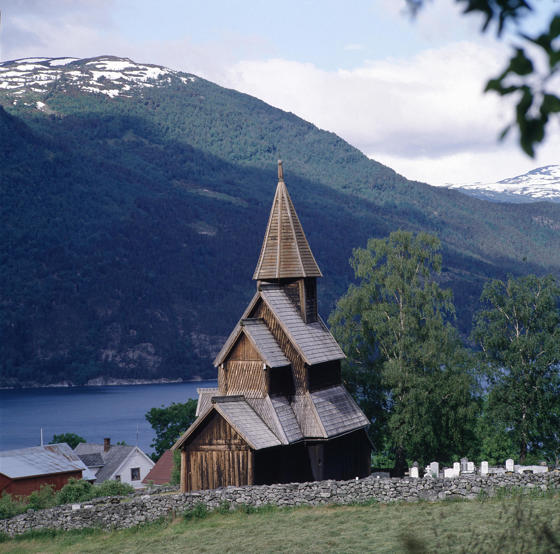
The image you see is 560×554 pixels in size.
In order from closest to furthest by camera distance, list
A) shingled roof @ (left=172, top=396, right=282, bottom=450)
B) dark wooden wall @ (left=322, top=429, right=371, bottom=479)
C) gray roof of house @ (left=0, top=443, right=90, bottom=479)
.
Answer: shingled roof @ (left=172, top=396, right=282, bottom=450), dark wooden wall @ (left=322, top=429, right=371, bottom=479), gray roof of house @ (left=0, top=443, right=90, bottom=479)

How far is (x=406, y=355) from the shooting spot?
3781 cm

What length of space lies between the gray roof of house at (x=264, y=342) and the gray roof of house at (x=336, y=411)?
72.4 inches

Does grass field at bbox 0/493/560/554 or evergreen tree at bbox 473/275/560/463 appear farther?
evergreen tree at bbox 473/275/560/463

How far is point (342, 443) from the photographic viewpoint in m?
30.6

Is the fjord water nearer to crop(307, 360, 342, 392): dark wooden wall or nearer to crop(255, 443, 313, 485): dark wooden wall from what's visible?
crop(307, 360, 342, 392): dark wooden wall

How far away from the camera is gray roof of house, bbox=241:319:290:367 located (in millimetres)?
28953

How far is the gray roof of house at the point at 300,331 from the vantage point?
29.8 meters

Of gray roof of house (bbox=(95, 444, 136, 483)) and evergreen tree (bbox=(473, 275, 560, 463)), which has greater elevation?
evergreen tree (bbox=(473, 275, 560, 463))

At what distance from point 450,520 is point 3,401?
526 ft

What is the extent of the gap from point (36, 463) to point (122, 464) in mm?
16753

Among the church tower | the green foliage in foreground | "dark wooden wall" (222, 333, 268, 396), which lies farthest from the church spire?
the green foliage in foreground

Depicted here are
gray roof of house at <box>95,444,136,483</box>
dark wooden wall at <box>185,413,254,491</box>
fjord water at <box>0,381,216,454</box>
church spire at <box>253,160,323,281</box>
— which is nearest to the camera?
dark wooden wall at <box>185,413,254,491</box>

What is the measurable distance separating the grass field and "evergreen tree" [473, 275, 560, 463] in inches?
653

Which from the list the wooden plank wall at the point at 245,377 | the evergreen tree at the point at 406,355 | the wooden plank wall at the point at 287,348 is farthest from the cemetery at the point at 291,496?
the evergreen tree at the point at 406,355
